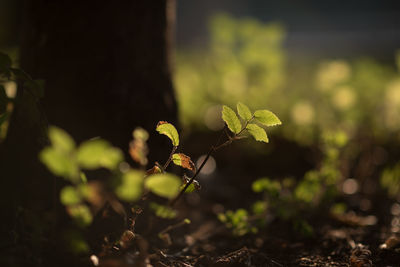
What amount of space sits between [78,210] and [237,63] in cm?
274

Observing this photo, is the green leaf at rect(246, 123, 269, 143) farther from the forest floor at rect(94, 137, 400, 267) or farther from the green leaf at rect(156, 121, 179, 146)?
the forest floor at rect(94, 137, 400, 267)

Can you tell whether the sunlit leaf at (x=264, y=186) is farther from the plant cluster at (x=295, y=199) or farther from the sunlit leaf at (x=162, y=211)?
the sunlit leaf at (x=162, y=211)

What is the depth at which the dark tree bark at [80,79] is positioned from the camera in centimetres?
128

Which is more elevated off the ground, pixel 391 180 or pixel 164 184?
pixel 391 180

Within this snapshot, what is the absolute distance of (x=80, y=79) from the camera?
133cm

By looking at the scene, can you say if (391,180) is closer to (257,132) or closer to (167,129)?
(257,132)

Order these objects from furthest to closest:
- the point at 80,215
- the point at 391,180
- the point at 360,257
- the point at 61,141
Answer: the point at 391,180 < the point at 360,257 < the point at 80,215 < the point at 61,141

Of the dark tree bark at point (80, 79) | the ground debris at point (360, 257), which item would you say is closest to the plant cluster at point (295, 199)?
the ground debris at point (360, 257)

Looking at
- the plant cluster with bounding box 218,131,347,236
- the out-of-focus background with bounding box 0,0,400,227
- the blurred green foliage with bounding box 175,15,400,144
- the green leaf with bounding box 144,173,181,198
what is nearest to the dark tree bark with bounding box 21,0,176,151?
the out-of-focus background with bounding box 0,0,400,227

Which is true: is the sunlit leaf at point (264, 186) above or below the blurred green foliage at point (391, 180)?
below

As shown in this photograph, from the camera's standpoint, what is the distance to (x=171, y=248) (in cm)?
133

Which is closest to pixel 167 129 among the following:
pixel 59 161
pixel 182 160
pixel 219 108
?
pixel 182 160

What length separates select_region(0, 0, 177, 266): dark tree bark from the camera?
1.28 m

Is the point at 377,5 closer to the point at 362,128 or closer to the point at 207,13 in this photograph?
the point at 207,13
